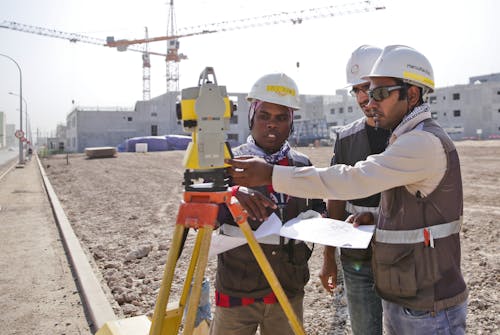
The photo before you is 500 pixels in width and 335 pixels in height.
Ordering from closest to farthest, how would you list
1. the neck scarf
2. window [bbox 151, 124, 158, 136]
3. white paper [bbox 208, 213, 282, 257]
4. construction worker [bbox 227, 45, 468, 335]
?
construction worker [bbox 227, 45, 468, 335] < white paper [bbox 208, 213, 282, 257] < the neck scarf < window [bbox 151, 124, 158, 136]

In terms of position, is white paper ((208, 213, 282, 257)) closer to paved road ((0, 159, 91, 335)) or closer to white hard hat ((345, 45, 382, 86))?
white hard hat ((345, 45, 382, 86))

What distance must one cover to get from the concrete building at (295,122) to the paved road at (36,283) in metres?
41.4

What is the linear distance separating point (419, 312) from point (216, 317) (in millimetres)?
1030

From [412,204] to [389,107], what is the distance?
18.4 inches

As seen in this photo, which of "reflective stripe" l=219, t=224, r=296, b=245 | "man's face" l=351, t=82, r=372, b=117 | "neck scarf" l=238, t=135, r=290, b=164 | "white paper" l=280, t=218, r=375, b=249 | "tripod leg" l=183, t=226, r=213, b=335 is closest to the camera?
"tripod leg" l=183, t=226, r=213, b=335

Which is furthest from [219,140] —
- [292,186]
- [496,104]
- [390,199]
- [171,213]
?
[496,104]

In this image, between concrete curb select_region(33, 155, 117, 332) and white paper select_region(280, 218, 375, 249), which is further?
concrete curb select_region(33, 155, 117, 332)

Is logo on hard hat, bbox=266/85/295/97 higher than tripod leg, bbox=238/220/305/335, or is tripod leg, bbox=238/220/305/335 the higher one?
logo on hard hat, bbox=266/85/295/97

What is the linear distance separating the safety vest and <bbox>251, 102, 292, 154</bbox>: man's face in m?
0.84

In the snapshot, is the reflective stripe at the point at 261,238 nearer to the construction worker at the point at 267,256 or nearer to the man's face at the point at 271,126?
the construction worker at the point at 267,256

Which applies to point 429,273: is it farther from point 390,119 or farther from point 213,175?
point 213,175

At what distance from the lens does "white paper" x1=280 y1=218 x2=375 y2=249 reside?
6.10ft

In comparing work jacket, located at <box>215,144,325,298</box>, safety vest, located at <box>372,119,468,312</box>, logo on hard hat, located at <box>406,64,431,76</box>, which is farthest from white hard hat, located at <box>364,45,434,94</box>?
work jacket, located at <box>215,144,325,298</box>

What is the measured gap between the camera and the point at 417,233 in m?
1.72
